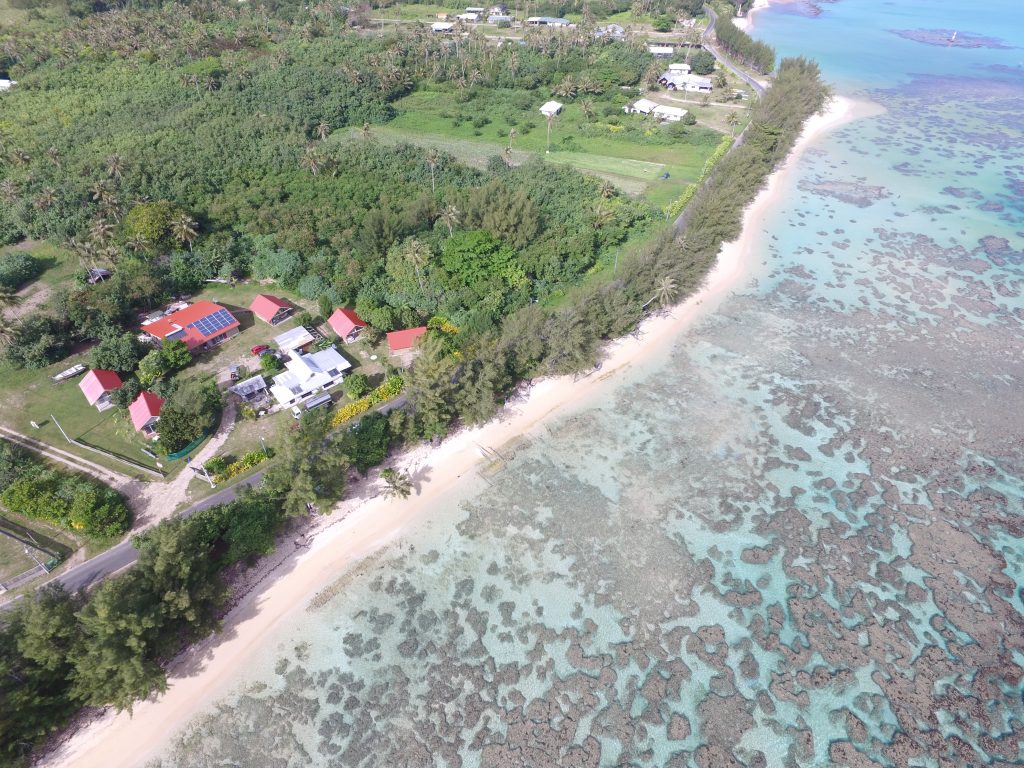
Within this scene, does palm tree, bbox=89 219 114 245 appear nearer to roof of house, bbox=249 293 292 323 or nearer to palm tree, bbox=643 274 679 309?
roof of house, bbox=249 293 292 323

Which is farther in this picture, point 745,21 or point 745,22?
point 745,21

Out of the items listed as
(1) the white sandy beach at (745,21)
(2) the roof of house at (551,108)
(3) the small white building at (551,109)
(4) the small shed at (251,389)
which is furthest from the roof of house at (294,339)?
(1) the white sandy beach at (745,21)

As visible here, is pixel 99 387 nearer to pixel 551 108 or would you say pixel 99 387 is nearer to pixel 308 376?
pixel 308 376

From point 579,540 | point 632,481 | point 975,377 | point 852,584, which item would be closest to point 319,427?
point 579,540

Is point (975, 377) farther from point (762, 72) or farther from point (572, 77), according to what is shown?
point (762, 72)

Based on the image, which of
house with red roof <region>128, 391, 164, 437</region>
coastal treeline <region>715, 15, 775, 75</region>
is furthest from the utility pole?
coastal treeline <region>715, 15, 775, 75</region>

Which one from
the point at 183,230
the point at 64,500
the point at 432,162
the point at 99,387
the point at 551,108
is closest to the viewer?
the point at 64,500

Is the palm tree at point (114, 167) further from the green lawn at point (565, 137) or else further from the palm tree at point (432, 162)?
the palm tree at point (432, 162)

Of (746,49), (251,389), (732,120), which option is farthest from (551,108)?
(251,389)
